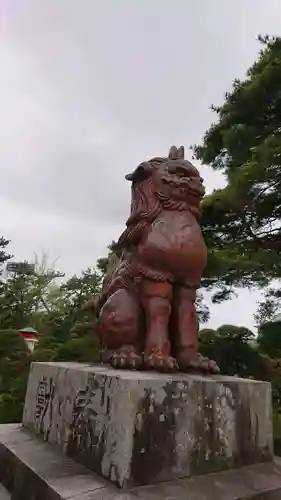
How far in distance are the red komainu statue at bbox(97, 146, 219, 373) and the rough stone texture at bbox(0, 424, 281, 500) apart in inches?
19.5

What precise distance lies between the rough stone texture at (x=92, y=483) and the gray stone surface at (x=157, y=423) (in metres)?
0.05

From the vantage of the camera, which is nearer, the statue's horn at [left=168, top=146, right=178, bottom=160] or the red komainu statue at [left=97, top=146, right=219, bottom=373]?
the red komainu statue at [left=97, top=146, right=219, bottom=373]

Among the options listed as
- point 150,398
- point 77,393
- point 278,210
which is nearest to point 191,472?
point 150,398

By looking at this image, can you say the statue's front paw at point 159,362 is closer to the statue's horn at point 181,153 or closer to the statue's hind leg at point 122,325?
the statue's hind leg at point 122,325

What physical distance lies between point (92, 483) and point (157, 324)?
0.78 m

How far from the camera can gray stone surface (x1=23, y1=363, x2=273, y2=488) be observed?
5.36 feet

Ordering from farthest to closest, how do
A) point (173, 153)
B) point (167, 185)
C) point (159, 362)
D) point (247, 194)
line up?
1. point (247, 194)
2. point (173, 153)
3. point (167, 185)
4. point (159, 362)

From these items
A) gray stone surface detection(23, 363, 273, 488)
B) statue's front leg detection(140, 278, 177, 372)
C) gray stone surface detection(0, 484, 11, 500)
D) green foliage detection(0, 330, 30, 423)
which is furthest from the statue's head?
green foliage detection(0, 330, 30, 423)

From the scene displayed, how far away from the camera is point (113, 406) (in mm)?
1688

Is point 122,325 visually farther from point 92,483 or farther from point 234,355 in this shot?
point 234,355

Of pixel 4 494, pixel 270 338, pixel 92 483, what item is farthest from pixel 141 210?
pixel 270 338

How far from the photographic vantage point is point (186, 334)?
7.15ft

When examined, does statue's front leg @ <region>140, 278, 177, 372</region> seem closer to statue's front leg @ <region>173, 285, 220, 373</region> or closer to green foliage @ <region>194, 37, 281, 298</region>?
statue's front leg @ <region>173, 285, 220, 373</region>

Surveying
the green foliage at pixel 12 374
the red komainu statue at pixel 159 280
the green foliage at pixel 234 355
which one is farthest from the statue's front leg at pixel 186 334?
the green foliage at pixel 12 374
